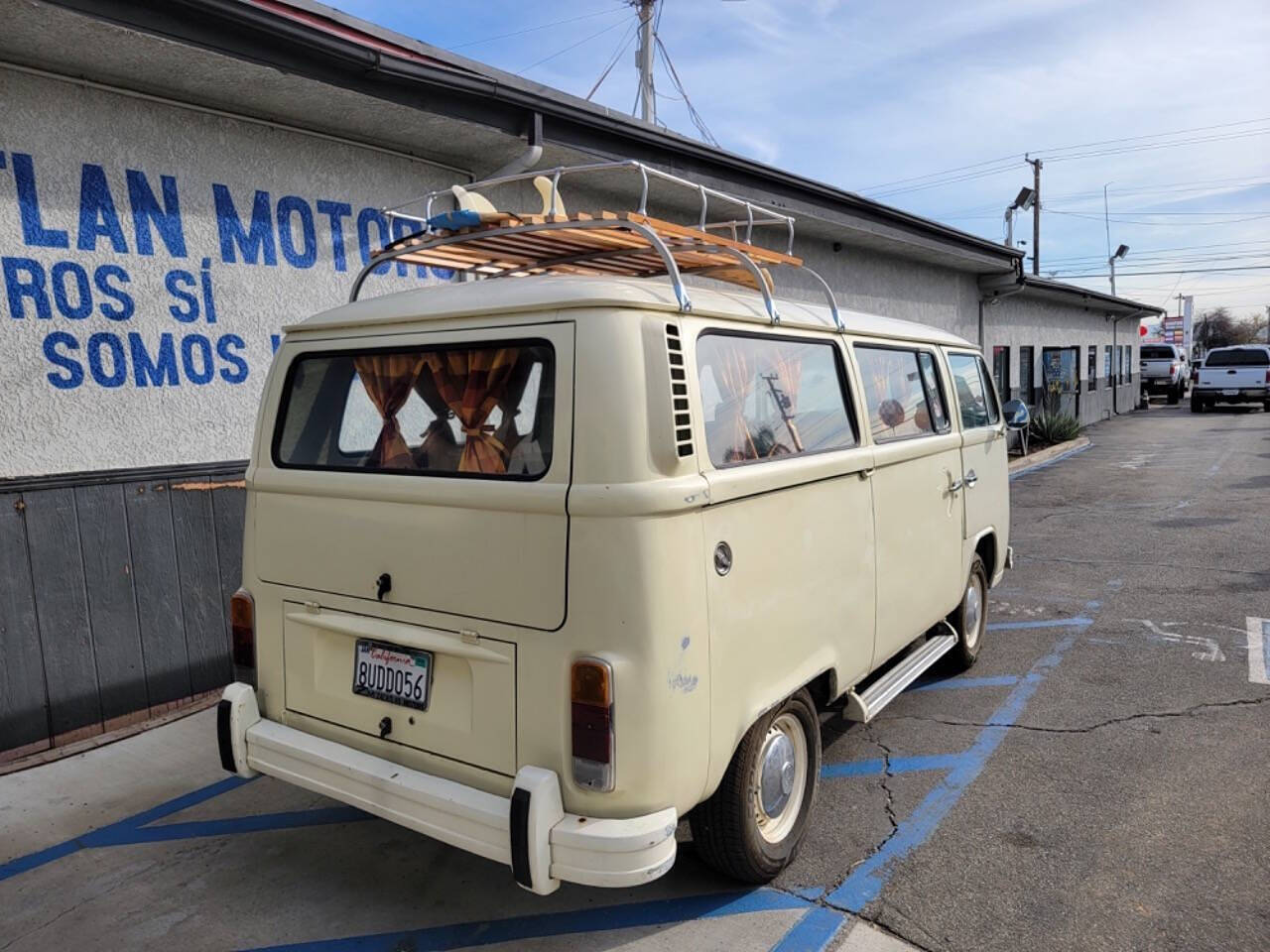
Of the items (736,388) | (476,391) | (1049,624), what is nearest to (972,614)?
(1049,624)

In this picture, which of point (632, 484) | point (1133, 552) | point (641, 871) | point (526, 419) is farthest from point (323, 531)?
point (1133, 552)

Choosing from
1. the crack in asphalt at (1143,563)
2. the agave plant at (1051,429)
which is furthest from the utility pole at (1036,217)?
the crack in asphalt at (1143,563)

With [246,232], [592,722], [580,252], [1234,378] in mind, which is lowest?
[592,722]

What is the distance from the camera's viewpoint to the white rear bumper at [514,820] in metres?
2.41

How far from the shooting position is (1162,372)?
3378 cm

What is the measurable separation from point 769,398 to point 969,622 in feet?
9.56

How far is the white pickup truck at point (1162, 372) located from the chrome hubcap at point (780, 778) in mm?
35752

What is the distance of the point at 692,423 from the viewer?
8.68 ft

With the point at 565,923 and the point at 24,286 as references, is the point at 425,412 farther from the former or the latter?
the point at 24,286

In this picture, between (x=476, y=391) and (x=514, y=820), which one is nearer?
(x=514, y=820)

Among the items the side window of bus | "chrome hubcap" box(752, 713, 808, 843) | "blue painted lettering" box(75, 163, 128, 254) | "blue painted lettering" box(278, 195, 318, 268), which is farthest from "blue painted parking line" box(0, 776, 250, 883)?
the side window of bus

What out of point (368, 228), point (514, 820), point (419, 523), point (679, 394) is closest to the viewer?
point (514, 820)

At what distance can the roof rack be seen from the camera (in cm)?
311

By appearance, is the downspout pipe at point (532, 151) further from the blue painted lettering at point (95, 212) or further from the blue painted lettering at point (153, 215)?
the blue painted lettering at point (95, 212)
